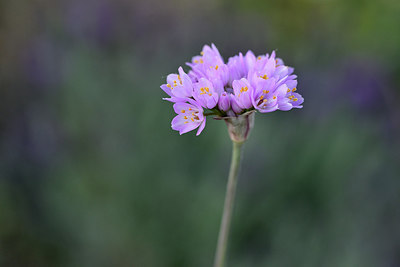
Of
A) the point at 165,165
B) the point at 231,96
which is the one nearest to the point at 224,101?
the point at 231,96

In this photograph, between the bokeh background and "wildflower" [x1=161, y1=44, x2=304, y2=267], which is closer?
"wildflower" [x1=161, y1=44, x2=304, y2=267]

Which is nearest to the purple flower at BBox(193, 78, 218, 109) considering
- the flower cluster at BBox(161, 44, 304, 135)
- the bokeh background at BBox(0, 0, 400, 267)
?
the flower cluster at BBox(161, 44, 304, 135)

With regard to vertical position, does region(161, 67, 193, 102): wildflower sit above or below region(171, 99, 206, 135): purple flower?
above

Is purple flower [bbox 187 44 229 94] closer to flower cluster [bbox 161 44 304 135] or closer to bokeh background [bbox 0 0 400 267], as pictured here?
flower cluster [bbox 161 44 304 135]

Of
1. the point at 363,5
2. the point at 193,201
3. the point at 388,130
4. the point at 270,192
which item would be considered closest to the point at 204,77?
the point at 193,201

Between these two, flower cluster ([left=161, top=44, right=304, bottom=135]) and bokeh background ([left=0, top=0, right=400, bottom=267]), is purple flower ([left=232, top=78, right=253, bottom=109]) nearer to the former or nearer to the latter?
flower cluster ([left=161, top=44, right=304, bottom=135])

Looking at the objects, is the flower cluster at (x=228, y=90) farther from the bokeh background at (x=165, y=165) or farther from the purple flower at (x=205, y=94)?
the bokeh background at (x=165, y=165)

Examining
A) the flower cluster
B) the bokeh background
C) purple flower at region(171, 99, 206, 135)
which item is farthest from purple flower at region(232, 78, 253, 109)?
the bokeh background

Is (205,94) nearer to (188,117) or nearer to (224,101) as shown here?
(224,101)
